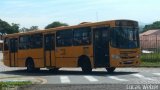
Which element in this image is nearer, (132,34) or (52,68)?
(132,34)

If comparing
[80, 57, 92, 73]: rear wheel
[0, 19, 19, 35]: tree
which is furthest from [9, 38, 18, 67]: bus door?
[0, 19, 19, 35]: tree

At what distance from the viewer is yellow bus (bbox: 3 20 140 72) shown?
26.0 m

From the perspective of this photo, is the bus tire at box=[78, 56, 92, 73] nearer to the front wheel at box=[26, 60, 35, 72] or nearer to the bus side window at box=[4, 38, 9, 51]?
the front wheel at box=[26, 60, 35, 72]

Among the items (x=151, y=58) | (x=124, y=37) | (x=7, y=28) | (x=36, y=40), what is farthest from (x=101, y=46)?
(x=7, y=28)

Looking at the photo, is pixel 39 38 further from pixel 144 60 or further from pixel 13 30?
pixel 13 30

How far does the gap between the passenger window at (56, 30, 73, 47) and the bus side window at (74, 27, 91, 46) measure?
0.51 meters

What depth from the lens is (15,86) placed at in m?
18.3

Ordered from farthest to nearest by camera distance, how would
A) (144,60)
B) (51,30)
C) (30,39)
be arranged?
1. (144,60)
2. (30,39)
3. (51,30)

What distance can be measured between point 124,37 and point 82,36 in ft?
8.54

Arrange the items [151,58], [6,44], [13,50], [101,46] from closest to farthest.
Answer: [101,46] → [13,50] → [6,44] → [151,58]

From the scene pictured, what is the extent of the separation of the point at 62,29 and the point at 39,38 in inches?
112

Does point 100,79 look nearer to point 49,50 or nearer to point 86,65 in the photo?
point 86,65

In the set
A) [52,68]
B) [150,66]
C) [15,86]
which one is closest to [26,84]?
[15,86]

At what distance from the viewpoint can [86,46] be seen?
27.2m
